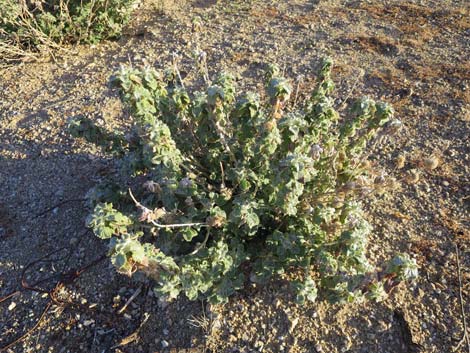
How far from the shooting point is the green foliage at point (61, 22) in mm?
4852

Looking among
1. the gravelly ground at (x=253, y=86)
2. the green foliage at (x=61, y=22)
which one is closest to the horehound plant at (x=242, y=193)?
the gravelly ground at (x=253, y=86)

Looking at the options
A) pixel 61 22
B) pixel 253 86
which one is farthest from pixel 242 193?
pixel 61 22

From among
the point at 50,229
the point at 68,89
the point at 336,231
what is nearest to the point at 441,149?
the point at 336,231

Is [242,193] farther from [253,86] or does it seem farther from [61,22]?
[61,22]

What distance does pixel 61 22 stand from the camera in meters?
5.06

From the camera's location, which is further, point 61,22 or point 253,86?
point 61,22

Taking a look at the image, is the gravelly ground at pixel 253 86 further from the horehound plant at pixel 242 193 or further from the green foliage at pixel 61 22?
the horehound plant at pixel 242 193

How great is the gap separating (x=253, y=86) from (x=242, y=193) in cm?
228

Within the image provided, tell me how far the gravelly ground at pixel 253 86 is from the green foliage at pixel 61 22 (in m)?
0.21

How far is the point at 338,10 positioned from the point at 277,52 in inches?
53.1

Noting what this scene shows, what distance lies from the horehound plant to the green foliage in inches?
106

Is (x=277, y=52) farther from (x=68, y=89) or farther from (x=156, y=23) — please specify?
(x=68, y=89)

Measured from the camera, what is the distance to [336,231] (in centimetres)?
266

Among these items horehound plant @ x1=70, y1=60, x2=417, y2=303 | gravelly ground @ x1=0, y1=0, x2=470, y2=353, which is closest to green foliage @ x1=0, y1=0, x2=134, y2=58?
gravelly ground @ x1=0, y1=0, x2=470, y2=353
